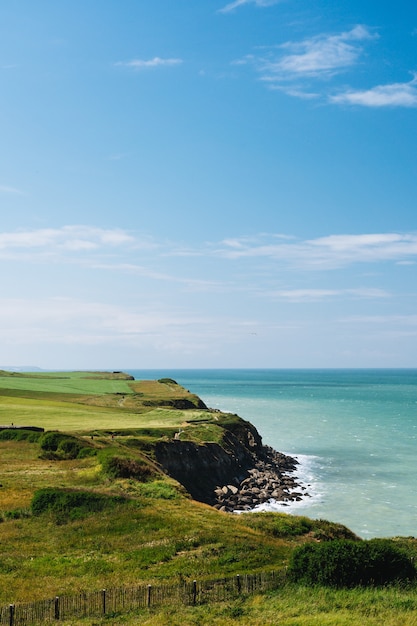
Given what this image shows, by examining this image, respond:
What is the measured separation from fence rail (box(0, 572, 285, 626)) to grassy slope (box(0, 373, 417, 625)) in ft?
3.56

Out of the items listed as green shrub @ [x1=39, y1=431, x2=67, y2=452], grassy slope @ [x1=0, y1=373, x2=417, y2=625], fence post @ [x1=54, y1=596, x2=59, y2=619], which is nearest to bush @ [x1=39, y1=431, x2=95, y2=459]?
green shrub @ [x1=39, y1=431, x2=67, y2=452]

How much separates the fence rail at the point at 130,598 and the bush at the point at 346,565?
1399 millimetres

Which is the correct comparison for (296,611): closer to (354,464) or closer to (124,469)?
(124,469)

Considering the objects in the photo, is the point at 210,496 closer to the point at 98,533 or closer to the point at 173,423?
the point at 173,423

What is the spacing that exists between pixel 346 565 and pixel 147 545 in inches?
465

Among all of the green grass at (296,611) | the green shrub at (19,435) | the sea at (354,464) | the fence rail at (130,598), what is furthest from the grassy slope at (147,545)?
the sea at (354,464)

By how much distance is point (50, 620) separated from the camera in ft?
73.6

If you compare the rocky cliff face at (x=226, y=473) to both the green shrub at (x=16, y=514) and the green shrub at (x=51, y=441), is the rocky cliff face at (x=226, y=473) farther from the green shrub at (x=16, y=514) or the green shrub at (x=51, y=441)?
the green shrub at (x=16, y=514)

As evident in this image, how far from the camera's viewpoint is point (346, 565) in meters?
26.6

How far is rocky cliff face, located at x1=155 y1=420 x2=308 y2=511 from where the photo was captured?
2790 inches

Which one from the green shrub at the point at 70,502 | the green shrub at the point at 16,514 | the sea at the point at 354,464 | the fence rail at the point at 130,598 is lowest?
the sea at the point at 354,464

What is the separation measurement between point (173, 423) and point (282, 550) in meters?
66.0

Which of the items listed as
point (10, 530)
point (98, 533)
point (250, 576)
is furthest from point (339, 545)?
point (10, 530)

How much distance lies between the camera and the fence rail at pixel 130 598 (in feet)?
73.6
